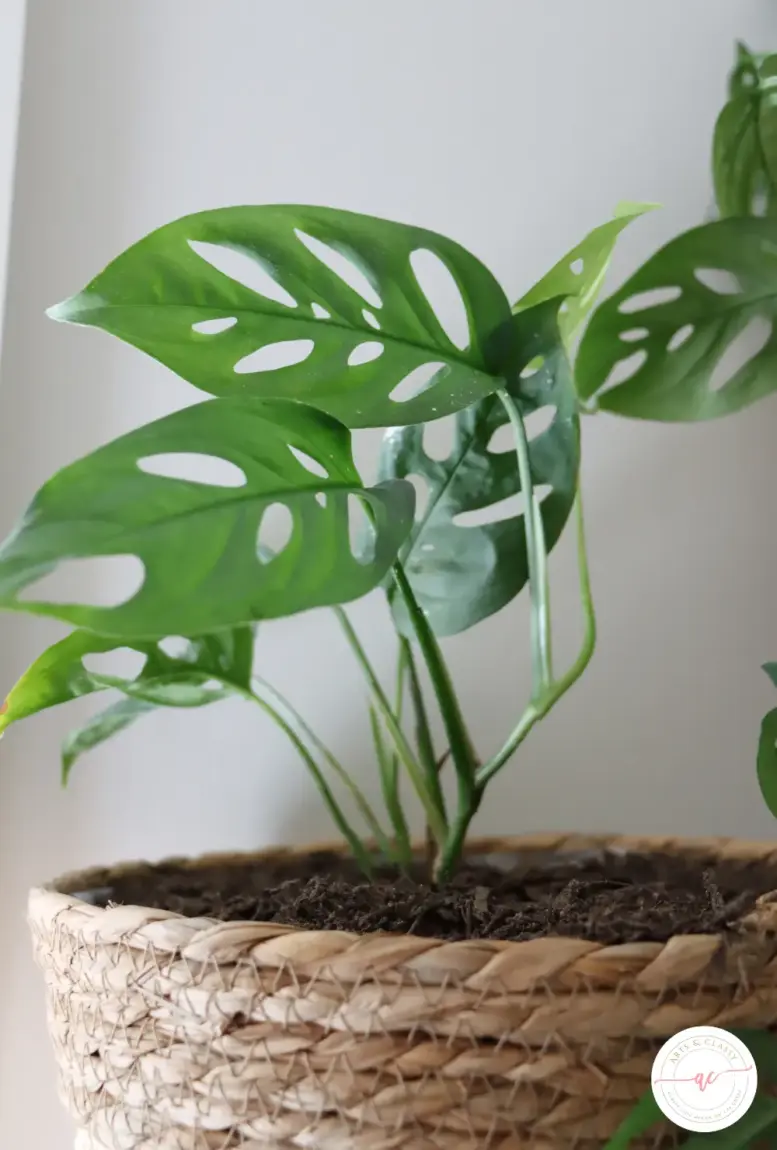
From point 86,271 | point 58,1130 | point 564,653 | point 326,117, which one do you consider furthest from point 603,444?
point 58,1130

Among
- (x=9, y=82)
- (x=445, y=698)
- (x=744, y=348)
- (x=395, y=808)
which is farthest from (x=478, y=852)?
(x=9, y=82)

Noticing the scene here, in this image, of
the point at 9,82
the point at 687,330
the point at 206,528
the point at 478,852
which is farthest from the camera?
the point at 9,82

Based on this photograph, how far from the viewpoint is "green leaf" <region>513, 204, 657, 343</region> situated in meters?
0.66

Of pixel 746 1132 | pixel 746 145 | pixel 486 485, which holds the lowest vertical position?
pixel 746 1132

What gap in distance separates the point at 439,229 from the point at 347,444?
1.84 ft

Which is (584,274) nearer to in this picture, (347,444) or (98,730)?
(347,444)

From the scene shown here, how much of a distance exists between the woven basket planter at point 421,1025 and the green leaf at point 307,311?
0.94 ft

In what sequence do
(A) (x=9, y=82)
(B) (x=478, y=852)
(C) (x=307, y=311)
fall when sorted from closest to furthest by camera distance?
1. (C) (x=307, y=311)
2. (B) (x=478, y=852)
3. (A) (x=9, y=82)

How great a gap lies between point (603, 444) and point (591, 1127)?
27.2 inches

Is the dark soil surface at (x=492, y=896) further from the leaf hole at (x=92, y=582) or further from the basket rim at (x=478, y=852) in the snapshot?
the leaf hole at (x=92, y=582)

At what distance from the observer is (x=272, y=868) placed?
0.78 meters

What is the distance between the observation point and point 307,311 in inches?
21.2

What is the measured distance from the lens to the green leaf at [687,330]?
61 cm

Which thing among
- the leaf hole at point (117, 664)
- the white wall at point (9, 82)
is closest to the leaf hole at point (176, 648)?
the leaf hole at point (117, 664)
